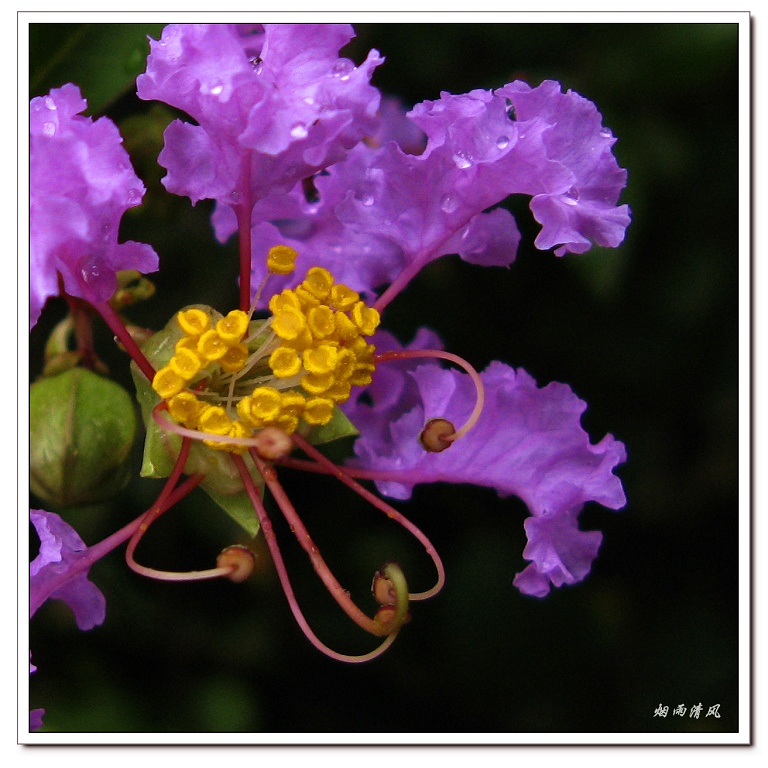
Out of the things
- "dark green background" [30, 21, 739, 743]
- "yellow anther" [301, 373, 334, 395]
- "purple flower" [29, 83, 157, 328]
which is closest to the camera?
"purple flower" [29, 83, 157, 328]

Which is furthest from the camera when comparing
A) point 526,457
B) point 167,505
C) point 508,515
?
point 508,515

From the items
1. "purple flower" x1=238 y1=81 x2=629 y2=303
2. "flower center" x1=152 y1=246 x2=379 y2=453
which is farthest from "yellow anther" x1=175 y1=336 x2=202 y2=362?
"purple flower" x1=238 y1=81 x2=629 y2=303

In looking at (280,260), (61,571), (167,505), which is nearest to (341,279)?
(280,260)

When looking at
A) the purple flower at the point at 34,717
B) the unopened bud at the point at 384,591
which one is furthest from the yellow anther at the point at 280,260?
the purple flower at the point at 34,717

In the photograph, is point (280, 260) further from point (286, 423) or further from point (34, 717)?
point (34, 717)

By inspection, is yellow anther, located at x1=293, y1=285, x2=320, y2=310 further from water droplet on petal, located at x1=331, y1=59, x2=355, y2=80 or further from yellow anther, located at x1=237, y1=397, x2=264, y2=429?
water droplet on petal, located at x1=331, y1=59, x2=355, y2=80
